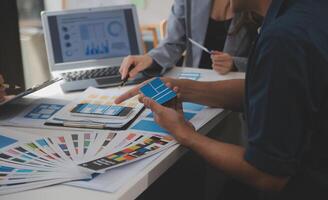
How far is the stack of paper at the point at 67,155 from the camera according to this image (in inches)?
35.7

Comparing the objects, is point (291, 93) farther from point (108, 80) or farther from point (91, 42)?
point (91, 42)

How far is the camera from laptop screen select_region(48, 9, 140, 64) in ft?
5.21

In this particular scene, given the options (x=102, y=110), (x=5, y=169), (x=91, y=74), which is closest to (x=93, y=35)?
(x=91, y=74)

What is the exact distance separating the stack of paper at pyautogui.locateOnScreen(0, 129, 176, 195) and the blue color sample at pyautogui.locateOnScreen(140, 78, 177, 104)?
119 millimetres

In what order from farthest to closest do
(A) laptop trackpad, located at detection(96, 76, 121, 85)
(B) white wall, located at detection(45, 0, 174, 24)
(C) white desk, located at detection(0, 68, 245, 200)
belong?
(B) white wall, located at detection(45, 0, 174, 24) < (A) laptop trackpad, located at detection(96, 76, 121, 85) < (C) white desk, located at detection(0, 68, 245, 200)

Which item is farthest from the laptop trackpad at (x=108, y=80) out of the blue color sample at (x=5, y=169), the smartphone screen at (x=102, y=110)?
the blue color sample at (x=5, y=169)

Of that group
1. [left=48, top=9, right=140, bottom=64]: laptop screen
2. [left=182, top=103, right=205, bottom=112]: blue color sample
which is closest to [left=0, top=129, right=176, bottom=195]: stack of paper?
[left=182, top=103, right=205, bottom=112]: blue color sample

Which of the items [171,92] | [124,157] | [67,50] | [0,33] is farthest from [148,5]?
[124,157]

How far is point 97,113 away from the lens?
1.25 metres

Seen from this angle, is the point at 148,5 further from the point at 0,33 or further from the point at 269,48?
the point at 269,48

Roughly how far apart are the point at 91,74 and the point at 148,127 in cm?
48

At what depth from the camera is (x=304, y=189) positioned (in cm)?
95

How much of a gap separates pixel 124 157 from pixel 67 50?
738 millimetres

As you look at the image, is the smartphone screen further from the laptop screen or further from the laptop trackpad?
the laptop screen
